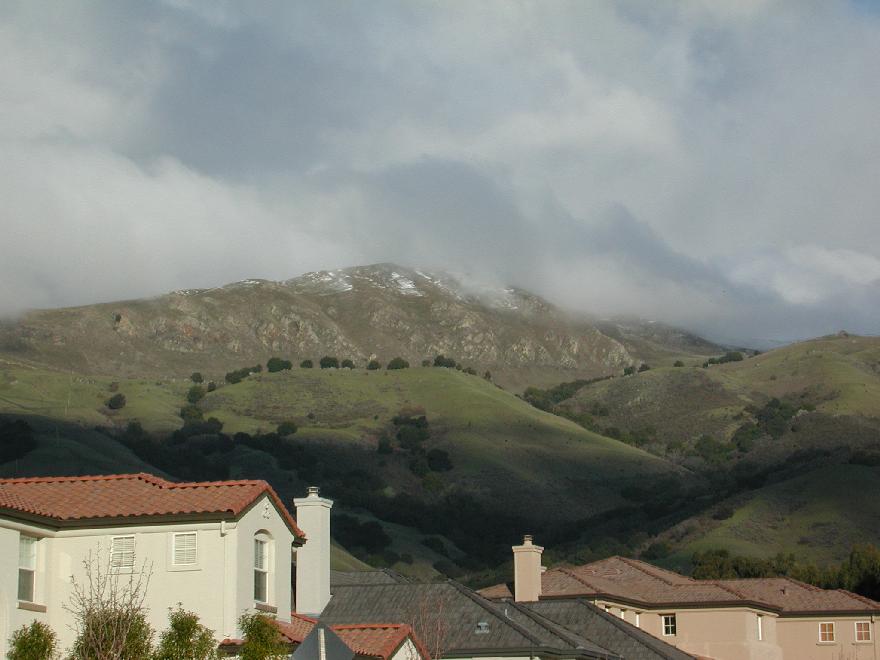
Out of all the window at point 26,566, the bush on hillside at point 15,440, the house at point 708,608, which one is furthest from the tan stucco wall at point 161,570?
the bush on hillside at point 15,440

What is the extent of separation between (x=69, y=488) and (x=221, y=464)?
488ft

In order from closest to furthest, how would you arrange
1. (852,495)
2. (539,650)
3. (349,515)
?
(539,650) < (852,495) < (349,515)

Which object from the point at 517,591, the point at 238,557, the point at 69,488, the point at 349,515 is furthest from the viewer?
the point at 349,515

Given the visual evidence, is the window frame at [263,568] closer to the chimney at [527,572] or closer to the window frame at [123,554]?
the window frame at [123,554]

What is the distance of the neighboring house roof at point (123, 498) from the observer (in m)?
27.9

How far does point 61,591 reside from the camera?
28.2 m

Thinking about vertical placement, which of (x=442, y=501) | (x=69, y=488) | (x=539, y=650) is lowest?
(x=539, y=650)

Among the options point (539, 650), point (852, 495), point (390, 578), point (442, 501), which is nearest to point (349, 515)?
point (442, 501)

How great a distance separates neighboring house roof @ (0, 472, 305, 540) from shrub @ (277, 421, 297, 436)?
164704 mm

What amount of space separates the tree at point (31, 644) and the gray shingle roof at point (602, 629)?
19.8m

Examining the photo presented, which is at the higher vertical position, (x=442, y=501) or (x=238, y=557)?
(x=442, y=501)

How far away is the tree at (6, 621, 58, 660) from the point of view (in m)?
25.5

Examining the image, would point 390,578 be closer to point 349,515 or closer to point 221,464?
point 349,515

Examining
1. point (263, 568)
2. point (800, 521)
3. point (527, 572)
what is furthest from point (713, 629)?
point (800, 521)
